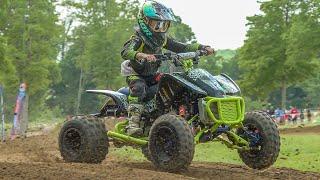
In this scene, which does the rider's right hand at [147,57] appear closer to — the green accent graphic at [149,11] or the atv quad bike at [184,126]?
the atv quad bike at [184,126]

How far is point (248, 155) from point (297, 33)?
24024mm

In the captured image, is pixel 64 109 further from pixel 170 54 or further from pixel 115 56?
pixel 170 54

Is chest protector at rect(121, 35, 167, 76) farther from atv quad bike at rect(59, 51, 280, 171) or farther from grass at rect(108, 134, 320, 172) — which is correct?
grass at rect(108, 134, 320, 172)

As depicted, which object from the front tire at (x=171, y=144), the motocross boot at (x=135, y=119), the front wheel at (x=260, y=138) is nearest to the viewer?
the front tire at (x=171, y=144)

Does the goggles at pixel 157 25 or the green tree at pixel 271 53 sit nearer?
the goggles at pixel 157 25

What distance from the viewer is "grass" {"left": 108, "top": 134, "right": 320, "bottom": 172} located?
12883mm

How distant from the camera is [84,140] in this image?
946 cm

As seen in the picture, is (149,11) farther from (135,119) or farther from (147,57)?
(135,119)

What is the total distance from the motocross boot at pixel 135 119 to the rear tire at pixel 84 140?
0.57 m

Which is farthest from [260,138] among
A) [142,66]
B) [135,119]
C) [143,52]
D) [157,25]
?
[157,25]

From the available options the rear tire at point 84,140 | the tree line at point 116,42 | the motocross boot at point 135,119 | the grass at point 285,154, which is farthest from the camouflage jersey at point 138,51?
the tree line at point 116,42

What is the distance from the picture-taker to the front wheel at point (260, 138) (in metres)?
9.13

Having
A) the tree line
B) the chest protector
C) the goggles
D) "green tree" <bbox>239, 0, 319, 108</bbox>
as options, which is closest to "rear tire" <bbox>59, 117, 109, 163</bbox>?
the chest protector

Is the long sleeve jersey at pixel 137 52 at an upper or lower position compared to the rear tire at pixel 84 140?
upper
